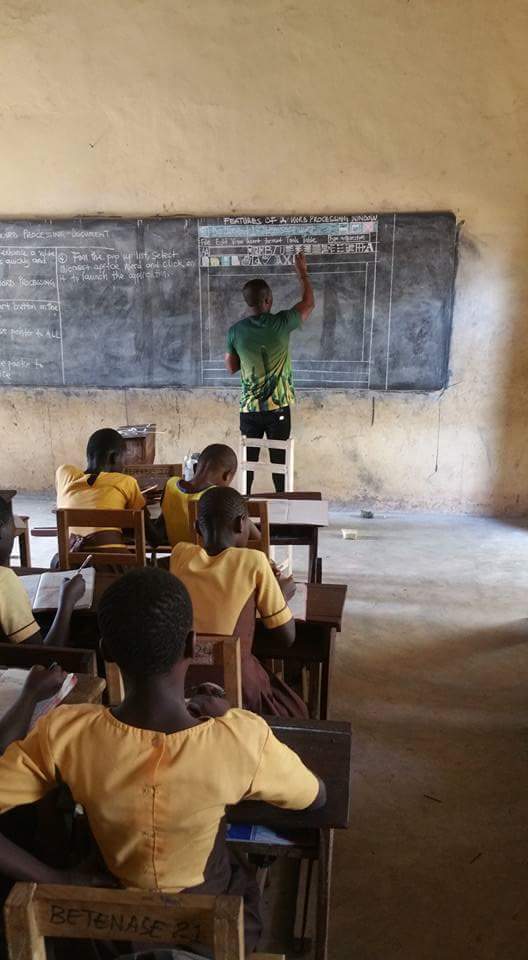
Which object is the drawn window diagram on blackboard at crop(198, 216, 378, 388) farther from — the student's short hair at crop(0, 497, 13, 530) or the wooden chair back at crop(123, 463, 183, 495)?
the student's short hair at crop(0, 497, 13, 530)

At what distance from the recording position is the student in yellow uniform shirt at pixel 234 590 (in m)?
1.75

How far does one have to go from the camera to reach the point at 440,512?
541cm

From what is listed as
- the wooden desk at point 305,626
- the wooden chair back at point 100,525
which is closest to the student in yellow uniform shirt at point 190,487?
the wooden chair back at point 100,525

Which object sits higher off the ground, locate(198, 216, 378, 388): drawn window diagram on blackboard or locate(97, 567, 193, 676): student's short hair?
locate(198, 216, 378, 388): drawn window diagram on blackboard

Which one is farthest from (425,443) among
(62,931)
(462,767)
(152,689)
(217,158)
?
(62,931)

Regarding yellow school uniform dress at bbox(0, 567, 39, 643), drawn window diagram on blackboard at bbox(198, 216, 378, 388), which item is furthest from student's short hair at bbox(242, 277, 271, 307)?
yellow school uniform dress at bbox(0, 567, 39, 643)

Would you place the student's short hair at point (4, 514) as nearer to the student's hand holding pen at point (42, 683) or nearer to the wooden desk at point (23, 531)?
the student's hand holding pen at point (42, 683)

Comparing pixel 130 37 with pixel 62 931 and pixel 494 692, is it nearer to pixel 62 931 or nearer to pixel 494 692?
pixel 494 692

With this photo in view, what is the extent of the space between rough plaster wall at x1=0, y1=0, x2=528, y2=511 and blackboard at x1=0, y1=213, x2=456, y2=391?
14 centimetres

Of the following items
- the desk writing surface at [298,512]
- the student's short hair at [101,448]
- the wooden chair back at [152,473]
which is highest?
the student's short hair at [101,448]

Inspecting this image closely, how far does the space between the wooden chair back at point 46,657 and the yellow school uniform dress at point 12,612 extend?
0.70ft

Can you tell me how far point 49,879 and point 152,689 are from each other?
29 cm

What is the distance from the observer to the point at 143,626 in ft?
3.47

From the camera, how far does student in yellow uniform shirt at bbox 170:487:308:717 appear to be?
1751 mm
